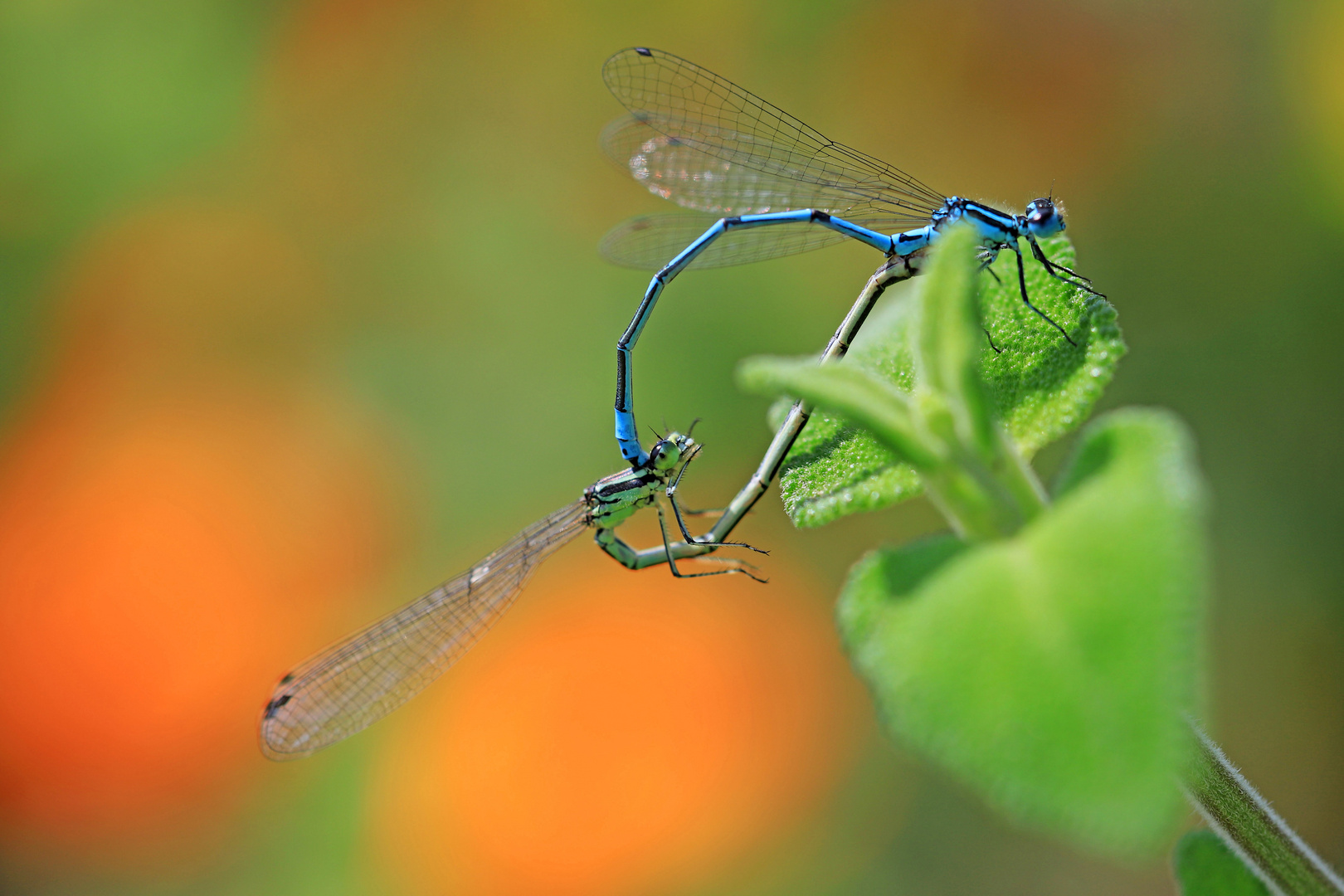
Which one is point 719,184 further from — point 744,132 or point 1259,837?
point 1259,837

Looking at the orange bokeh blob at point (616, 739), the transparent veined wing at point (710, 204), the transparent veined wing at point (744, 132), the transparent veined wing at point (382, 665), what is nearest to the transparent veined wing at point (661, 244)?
the transparent veined wing at point (710, 204)

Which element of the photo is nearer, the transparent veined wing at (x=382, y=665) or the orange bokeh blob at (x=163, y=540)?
the transparent veined wing at (x=382, y=665)

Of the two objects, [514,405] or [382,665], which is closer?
[382,665]

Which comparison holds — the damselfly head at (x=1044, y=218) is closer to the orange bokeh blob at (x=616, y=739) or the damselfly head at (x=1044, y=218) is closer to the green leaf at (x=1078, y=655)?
the green leaf at (x=1078, y=655)

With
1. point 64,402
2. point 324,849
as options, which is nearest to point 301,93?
point 64,402

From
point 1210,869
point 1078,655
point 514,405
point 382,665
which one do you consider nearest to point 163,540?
point 514,405

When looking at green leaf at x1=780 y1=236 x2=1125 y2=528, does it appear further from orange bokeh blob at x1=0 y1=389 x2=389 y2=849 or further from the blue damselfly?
orange bokeh blob at x1=0 y1=389 x2=389 y2=849
